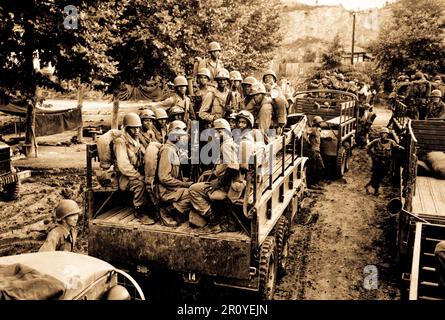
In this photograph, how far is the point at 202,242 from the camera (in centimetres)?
589

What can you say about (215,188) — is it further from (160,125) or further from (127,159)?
(160,125)

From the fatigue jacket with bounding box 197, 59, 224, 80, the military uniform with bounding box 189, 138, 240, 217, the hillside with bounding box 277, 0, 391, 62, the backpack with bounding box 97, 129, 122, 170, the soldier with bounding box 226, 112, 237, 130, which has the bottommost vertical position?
the military uniform with bounding box 189, 138, 240, 217

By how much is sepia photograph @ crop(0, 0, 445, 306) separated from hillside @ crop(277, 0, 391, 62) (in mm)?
38999

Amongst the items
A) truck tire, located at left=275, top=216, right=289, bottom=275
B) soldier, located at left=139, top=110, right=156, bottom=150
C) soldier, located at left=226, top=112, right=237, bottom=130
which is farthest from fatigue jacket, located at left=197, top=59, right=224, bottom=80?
truck tire, located at left=275, top=216, right=289, bottom=275

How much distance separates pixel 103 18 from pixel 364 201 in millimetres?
8847

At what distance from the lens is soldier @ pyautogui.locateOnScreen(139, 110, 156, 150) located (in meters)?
7.31

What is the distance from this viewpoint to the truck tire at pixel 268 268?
20.1ft

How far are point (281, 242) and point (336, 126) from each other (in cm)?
693

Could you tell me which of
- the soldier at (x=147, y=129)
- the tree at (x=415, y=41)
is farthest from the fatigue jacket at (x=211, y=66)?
the tree at (x=415, y=41)

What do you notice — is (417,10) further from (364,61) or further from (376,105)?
(364,61)

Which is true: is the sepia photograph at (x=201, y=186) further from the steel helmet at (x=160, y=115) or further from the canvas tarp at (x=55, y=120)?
the canvas tarp at (x=55, y=120)

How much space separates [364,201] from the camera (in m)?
11.9

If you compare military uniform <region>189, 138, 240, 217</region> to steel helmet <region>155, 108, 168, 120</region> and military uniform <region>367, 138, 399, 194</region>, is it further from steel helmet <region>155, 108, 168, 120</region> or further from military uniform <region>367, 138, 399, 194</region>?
military uniform <region>367, 138, 399, 194</region>
